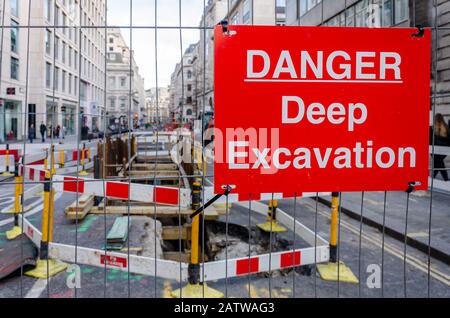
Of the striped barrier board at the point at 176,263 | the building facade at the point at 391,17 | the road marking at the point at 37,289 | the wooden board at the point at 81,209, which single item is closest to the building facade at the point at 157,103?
the building facade at the point at 391,17

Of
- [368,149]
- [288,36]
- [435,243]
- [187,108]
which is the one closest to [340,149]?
[368,149]

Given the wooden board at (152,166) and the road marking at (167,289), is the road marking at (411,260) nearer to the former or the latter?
the road marking at (167,289)

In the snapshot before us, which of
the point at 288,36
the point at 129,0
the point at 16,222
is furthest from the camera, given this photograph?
the point at 16,222

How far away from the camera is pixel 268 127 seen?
7.17 feet

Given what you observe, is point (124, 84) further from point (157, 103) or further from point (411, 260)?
point (411, 260)

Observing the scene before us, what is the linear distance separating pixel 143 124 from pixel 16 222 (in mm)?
3632

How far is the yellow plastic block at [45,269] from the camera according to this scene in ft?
12.6

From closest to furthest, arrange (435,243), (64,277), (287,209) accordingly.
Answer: (64,277), (435,243), (287,209)

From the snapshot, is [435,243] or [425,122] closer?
[425,122]

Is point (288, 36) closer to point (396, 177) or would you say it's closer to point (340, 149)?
point (340, 149)

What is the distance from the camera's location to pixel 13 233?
5242mm

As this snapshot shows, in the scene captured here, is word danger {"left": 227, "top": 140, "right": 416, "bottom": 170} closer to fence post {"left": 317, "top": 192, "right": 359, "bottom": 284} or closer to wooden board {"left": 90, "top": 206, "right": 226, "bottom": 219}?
fence post {"left": 317, "top": 192, "right": 359, "bottom": 284}

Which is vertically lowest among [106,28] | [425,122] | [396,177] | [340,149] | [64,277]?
[64,277]

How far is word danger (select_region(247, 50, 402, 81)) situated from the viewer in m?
2.15
